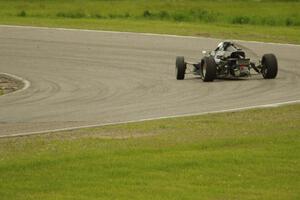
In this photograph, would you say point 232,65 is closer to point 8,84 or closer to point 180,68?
point 180,68

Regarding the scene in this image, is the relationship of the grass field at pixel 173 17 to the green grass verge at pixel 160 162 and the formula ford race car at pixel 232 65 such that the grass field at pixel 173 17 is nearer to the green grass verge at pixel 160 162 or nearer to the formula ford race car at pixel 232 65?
the formula ford race car at pixel 232 65

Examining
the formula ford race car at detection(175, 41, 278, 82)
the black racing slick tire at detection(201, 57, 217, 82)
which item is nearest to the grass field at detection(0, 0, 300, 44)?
the formula ford race car at detection(175, 41, 278, 82)

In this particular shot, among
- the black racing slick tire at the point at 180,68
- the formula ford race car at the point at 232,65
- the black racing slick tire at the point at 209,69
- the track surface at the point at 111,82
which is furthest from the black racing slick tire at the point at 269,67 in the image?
the black racing slick tire at the point at 180,68

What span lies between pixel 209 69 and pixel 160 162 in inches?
477

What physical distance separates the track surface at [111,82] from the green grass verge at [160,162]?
2.22 metres

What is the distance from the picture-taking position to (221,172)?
1145 cm

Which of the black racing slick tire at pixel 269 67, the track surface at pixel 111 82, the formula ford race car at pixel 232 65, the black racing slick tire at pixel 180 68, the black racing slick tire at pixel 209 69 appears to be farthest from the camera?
the black racing slick tire at pixel 180 68

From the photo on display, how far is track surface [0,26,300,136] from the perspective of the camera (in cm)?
1886

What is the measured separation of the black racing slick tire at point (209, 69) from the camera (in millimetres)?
23984

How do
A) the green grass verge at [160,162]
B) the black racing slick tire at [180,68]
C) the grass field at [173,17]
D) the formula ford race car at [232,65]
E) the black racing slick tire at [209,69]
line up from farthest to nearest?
→ the grass field at [173,17] < the black racing slick tire at [180,68] < the formula ford race car at [232,65] < the black racing slick tire at [209,69] < the green grass verge at [160,162]

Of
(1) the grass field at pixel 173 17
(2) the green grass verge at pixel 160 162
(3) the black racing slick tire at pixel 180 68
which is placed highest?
(2) the green grass verge at pixel 160 162

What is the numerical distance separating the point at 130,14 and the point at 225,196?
43.5 m

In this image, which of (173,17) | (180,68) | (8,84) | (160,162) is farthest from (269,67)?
(173,17)

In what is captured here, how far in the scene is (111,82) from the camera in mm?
24969
